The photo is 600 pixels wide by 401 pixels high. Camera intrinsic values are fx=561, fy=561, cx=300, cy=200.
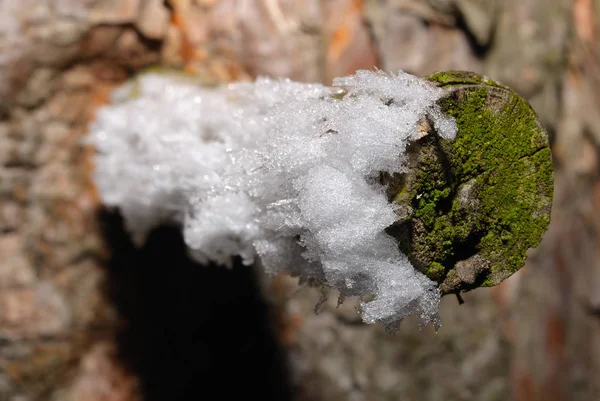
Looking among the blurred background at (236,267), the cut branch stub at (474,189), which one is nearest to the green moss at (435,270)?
the cut branch stub at (474,189)

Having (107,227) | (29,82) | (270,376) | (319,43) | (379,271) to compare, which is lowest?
(270,376)

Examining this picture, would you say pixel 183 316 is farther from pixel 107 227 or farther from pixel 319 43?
pixel 319 43

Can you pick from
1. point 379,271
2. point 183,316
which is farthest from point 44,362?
point 379,271

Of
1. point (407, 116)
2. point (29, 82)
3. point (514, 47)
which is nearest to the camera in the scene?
point (407, 116)

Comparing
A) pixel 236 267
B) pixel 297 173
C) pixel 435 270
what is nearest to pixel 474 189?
pixel 435 270

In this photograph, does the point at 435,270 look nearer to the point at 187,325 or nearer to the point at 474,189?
the point at 474,189

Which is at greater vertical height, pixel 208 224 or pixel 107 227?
pixel 208 224

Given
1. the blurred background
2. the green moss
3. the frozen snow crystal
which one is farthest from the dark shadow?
the green moss
